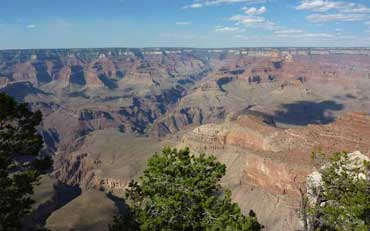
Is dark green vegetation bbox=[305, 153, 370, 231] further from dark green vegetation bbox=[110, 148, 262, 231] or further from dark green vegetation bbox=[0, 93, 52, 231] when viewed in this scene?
dark green vegetation bbox=[0, 93, 52, 231]

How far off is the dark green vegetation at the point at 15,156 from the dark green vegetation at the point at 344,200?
1714 centimetres

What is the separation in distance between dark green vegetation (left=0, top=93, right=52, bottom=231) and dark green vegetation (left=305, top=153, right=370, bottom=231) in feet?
56.2

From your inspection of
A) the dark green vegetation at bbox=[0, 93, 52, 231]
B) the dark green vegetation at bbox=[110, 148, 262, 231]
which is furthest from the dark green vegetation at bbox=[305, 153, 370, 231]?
the dark green vegetation at bbox=[0, 93, 52, 231]

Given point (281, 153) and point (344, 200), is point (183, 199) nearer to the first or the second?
point (344, 200)

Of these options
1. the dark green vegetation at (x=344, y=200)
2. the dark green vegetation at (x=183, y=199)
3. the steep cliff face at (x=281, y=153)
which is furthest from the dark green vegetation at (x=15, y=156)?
the steep cliff face at (x=281, y=153)

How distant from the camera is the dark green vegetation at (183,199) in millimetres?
24034

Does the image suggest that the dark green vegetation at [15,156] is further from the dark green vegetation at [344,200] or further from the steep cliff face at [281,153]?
the steep cliff face at [281,153]

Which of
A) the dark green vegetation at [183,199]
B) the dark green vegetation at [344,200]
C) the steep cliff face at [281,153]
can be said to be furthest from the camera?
the steep cliff face at [281,153]

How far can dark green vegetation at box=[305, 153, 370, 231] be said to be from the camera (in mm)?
22031

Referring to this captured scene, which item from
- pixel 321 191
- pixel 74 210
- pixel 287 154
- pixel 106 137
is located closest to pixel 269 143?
pixel 287 154

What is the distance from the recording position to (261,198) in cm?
8025

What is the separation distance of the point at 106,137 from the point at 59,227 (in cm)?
9568

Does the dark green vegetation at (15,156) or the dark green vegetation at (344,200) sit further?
the dark green vegetation at (15,156)

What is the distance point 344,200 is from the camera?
22.5m
